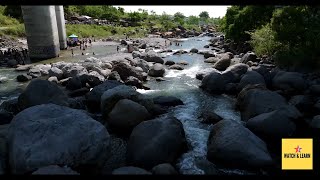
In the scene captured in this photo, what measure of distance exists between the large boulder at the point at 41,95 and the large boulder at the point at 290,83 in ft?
35.9

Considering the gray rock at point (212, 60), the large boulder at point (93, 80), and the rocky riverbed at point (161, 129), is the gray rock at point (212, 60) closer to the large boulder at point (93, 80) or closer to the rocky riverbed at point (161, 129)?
the rocky riverbed at point (161, 129)

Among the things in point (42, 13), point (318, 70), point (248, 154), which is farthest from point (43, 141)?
point (42, 13)

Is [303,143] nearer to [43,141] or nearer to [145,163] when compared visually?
[145,163]

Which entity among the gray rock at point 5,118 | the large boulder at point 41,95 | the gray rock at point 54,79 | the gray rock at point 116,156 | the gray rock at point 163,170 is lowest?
the gray rock at point 116,156

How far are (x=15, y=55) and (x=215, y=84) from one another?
856 inches

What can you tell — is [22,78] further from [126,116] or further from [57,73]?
[126,116]

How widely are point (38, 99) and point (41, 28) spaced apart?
21085 millimetres

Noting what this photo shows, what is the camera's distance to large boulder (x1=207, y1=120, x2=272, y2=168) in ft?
30.9

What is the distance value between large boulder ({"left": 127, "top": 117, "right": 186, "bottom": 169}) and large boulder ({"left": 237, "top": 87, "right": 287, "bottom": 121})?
4.05 metres

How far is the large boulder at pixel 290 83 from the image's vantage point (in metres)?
16.2

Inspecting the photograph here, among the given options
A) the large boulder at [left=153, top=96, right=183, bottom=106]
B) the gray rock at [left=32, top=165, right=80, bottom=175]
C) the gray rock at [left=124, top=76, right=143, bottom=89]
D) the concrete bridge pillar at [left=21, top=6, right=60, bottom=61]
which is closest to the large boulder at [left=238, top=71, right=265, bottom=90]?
the large boulder at [left=153, top=96, right=183, bottom=106]

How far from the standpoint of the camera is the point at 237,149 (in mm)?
9484

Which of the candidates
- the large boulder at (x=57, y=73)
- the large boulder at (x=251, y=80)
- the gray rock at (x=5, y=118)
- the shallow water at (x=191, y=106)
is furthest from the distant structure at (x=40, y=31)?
the large boulder at (x=251, y=80)

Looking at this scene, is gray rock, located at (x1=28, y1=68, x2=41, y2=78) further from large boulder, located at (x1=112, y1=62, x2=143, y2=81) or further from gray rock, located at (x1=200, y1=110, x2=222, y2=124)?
gray rock, located at (x1=200, y1=110, x2=222, y2=124)
